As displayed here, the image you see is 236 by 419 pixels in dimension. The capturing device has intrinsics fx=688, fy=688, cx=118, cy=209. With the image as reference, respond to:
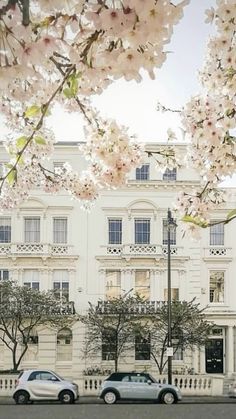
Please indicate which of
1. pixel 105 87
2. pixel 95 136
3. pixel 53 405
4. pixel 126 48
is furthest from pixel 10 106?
pixel 53 405

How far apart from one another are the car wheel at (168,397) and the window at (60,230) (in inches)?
578

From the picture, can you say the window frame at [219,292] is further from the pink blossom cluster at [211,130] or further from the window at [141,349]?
the pink blossom cluster at [211,130]

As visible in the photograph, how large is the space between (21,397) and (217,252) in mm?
16727

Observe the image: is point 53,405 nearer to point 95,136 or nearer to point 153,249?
point 153,249

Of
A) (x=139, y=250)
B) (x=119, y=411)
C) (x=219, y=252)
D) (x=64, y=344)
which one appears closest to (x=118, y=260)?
(x=139, y=250)

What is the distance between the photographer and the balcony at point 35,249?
Answer: 39.1 meters

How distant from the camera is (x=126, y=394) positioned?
1079 inches

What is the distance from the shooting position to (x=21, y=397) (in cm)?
2727

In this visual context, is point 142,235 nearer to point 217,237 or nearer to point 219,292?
point 217,237

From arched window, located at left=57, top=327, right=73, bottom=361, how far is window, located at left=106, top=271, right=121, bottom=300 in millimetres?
3218

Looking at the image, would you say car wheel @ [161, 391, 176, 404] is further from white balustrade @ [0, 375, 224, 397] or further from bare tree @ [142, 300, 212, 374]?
bare tree @ [142, 300, 212, 374]

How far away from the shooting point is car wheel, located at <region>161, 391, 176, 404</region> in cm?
2741

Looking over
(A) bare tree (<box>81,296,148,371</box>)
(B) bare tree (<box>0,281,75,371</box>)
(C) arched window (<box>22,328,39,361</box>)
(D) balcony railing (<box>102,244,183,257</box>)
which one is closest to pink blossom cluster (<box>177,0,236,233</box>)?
(B) bare tree (<box>0,281,75,371</box>)

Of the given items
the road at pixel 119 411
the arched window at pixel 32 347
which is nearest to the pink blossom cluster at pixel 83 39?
the road at pixel 119 411
